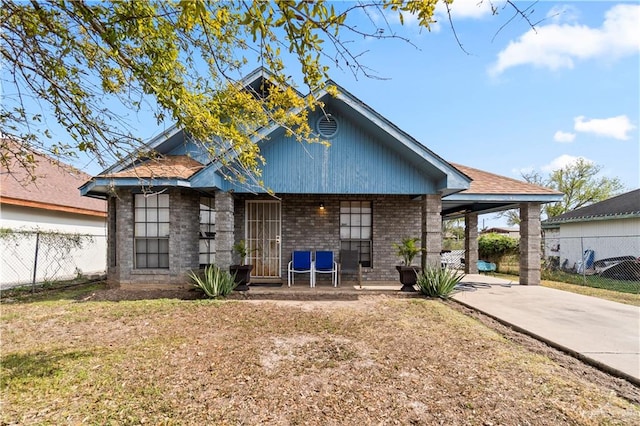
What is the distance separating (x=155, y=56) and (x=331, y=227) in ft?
25.2

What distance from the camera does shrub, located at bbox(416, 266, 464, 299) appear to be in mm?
8164

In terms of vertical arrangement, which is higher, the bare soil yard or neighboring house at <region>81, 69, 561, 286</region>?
neighboring house at <region>81, 69, 561, 286</region>

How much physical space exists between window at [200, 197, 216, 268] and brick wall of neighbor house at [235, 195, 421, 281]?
0.79m

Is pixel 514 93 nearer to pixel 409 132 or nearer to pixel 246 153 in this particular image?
pixel 409 132

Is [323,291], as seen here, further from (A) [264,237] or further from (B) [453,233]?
(B) [453,233]

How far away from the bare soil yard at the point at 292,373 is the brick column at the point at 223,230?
2140 millimetres

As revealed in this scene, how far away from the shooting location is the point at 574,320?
6062mm

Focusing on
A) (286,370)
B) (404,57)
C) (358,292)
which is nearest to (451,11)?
(404,57)

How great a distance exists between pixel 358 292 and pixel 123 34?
7.35m

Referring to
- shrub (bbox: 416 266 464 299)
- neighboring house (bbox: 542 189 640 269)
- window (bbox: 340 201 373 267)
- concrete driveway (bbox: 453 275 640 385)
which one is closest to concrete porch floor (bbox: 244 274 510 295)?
shrub (bbox: 416 266 464 299)

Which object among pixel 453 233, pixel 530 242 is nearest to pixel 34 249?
pixel 530 242

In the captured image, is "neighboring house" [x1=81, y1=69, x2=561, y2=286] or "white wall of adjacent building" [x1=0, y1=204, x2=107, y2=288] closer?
"neighboring house" [x1=81, y1=69, x2=561, y2=286]

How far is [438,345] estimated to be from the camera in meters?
4.79

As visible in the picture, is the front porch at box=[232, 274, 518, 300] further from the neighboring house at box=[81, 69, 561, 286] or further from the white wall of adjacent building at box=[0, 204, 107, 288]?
the white wall of adjacent building at box=[0, 204, 107, 288]
